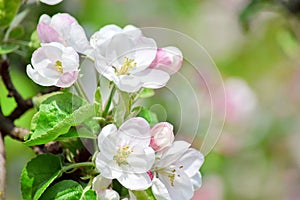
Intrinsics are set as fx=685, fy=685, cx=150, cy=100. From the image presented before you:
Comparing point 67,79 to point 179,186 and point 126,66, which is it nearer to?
point 126,66

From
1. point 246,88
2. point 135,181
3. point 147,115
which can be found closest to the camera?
point 135,181

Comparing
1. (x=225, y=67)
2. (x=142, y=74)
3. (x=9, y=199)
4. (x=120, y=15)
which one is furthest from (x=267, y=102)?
(x=142, y=74)

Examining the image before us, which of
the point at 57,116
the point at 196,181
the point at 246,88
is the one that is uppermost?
the point at 57,116

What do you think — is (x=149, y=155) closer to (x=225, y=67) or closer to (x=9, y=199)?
(x=9, y=199)

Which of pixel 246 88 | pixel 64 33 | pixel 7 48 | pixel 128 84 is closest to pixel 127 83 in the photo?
pixel 128 84

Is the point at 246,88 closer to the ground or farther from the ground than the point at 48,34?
closer to the ground

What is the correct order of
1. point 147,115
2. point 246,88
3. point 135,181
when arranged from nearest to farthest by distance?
point 135,181 → point 147,115 → point 246,88
